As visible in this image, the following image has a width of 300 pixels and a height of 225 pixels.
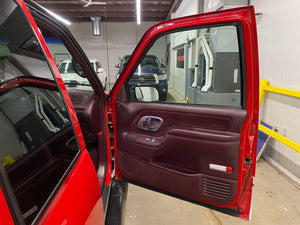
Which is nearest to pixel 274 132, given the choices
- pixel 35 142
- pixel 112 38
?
pixel 35 142

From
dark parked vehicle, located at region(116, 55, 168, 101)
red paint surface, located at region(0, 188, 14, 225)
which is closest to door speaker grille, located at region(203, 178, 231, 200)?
red paint surface, located at region(0, 188, 14, 225)

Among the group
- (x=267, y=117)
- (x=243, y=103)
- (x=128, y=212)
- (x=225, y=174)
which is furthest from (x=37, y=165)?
(x=267, y=117)

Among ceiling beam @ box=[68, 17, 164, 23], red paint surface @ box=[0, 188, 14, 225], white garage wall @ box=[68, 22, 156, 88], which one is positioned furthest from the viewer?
white garage wall @ box=[68, 22, 156, 88]

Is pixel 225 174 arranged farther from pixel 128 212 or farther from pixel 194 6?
pixel 194 6

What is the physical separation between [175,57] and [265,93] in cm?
747

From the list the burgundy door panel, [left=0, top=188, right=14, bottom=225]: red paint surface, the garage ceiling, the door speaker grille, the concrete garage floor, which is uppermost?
the garage ceiling

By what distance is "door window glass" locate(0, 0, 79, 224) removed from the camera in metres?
0.59

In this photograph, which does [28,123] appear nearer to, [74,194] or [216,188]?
[74,194]

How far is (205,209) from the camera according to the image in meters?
2.04

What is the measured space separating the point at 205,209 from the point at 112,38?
1360cm

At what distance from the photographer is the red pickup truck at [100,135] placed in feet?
2.10

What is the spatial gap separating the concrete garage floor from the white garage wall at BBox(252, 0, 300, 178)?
1.59ft

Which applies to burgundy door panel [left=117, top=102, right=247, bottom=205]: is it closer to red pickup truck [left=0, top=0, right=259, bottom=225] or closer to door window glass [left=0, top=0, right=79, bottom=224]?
red pickup truck [left=0, top=0, right=259, bottom=225]

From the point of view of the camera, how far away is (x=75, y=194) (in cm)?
77
